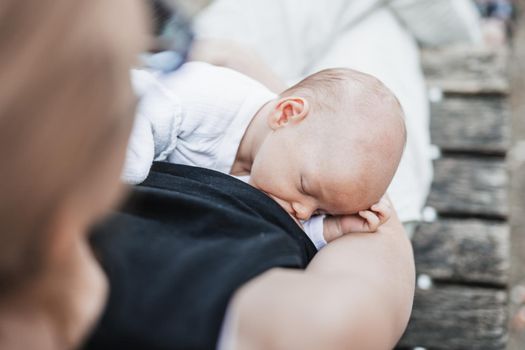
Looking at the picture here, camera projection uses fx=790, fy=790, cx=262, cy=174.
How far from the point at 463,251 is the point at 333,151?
74 cm

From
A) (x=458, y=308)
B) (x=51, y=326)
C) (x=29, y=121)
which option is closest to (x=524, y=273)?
(x=458, y=308)

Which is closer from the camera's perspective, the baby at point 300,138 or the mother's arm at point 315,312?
the mother's arm at point 315,312

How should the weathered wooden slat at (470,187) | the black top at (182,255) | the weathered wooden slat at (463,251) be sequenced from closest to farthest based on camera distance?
the black top at (182,255) → the weathered wooden slat at (463,251) → the weathered wooden slat at (470,187)

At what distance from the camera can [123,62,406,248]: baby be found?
1.60m

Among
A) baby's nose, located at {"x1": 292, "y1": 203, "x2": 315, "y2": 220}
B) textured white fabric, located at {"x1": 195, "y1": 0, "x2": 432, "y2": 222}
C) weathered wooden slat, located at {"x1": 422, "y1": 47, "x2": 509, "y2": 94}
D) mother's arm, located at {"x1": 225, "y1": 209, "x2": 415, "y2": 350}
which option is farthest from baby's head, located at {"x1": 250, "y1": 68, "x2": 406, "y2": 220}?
weathered wooden slat, located at {"x1": 422, "y1": 47, "x2": 509, "y2": 94}

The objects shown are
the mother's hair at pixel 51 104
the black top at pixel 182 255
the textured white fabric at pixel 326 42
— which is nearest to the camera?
the mother's hair at pixel 51 104

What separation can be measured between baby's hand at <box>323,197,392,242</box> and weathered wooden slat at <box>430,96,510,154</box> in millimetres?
907

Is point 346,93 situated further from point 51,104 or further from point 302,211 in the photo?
point 51,104

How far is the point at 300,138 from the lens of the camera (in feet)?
5.37

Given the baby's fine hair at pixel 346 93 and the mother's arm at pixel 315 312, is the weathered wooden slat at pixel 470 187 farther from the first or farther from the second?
the mother's arm at pixel 315 312

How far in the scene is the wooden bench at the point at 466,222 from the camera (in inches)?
79.9

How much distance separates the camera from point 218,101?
1.70 meters

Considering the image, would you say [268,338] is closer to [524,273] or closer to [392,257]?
[392,257]

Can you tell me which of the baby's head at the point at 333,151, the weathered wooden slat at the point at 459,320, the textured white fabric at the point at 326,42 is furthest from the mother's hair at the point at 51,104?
the textured white fabric at the point at 326,42
